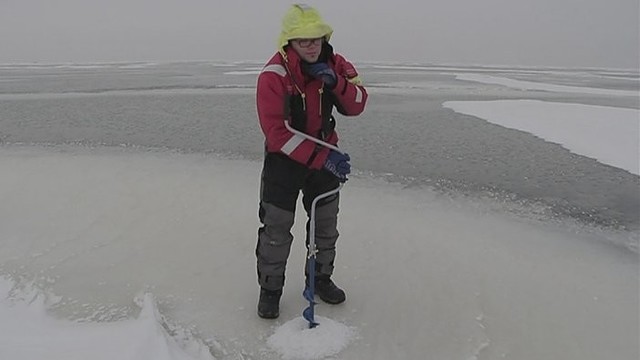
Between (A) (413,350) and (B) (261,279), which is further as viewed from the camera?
(B) (261,279)

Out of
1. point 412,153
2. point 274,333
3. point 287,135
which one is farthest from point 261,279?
point 412,153

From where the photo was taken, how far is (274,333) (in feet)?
9.64

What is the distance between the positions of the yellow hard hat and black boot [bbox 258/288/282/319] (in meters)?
1.42

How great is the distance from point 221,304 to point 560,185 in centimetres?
419

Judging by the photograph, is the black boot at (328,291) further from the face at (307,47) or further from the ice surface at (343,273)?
the face at (307,47)

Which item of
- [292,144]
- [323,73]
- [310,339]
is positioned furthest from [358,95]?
[310,339]

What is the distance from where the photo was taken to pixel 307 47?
270 centimetres

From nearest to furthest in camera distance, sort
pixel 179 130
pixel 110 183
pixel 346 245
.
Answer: pixel 346 245 → pixel 110 183 → pixel 179 130

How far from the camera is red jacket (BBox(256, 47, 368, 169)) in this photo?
8.81 ft

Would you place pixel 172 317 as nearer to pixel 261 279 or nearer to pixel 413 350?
pixel 261 279

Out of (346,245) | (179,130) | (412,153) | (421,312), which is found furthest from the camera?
(179,130)

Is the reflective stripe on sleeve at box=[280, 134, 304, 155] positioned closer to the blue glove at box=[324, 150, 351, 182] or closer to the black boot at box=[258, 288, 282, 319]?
the blue glove at box=[324, 150, 351, 182]

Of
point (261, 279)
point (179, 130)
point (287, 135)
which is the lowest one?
point (179, 130)

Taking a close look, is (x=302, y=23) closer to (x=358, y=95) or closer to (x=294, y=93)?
(x=294, y=93)
